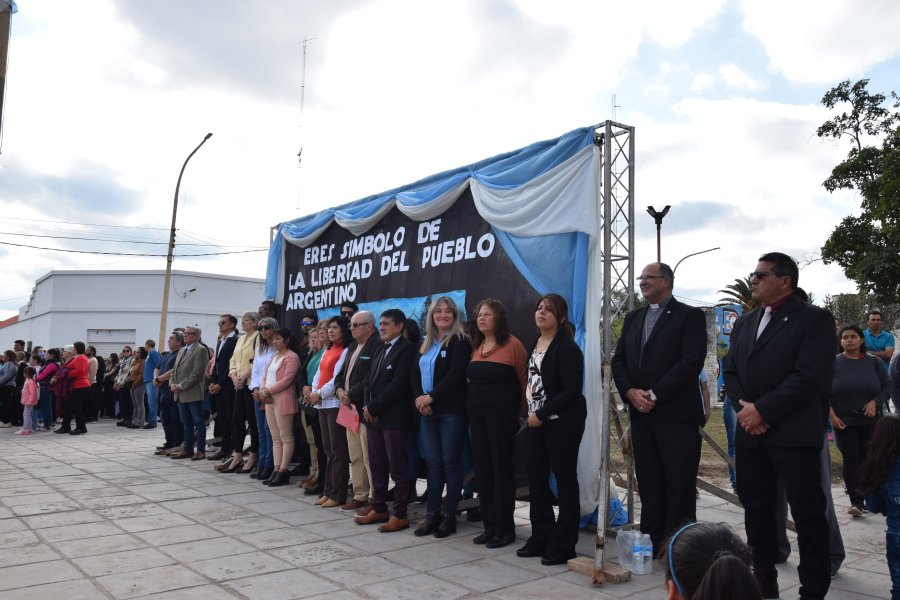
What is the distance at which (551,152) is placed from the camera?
5609 millimetres

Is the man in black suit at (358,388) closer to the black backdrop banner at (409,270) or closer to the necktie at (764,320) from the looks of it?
the black backdrop banner at (409,270)

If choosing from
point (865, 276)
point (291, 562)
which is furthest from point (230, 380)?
point (865, 276)

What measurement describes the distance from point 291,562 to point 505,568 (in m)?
1.38

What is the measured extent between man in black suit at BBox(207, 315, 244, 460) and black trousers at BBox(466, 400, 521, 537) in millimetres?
4382

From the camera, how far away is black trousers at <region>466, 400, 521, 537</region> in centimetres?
500

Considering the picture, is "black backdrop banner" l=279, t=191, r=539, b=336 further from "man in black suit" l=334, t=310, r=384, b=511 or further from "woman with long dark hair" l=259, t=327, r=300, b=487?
"woman with long dark hair" l=259, t=327, r=300, b=487

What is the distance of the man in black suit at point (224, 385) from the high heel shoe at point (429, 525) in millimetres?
3894

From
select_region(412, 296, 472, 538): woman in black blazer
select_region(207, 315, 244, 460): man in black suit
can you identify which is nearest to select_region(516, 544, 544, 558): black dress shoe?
select_region(412, 296, 472, 538): woman in black blazer

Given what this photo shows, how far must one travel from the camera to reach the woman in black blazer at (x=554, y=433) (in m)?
4.65

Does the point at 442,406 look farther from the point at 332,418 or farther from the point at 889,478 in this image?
the point at 889,478

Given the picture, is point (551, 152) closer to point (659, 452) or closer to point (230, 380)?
point (659, 452)

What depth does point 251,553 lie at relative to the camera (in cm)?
474

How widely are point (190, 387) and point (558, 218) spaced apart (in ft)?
19.2

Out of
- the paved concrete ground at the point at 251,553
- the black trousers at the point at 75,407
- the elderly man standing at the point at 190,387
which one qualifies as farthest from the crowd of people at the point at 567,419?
the black trousers at the point at 75,407
